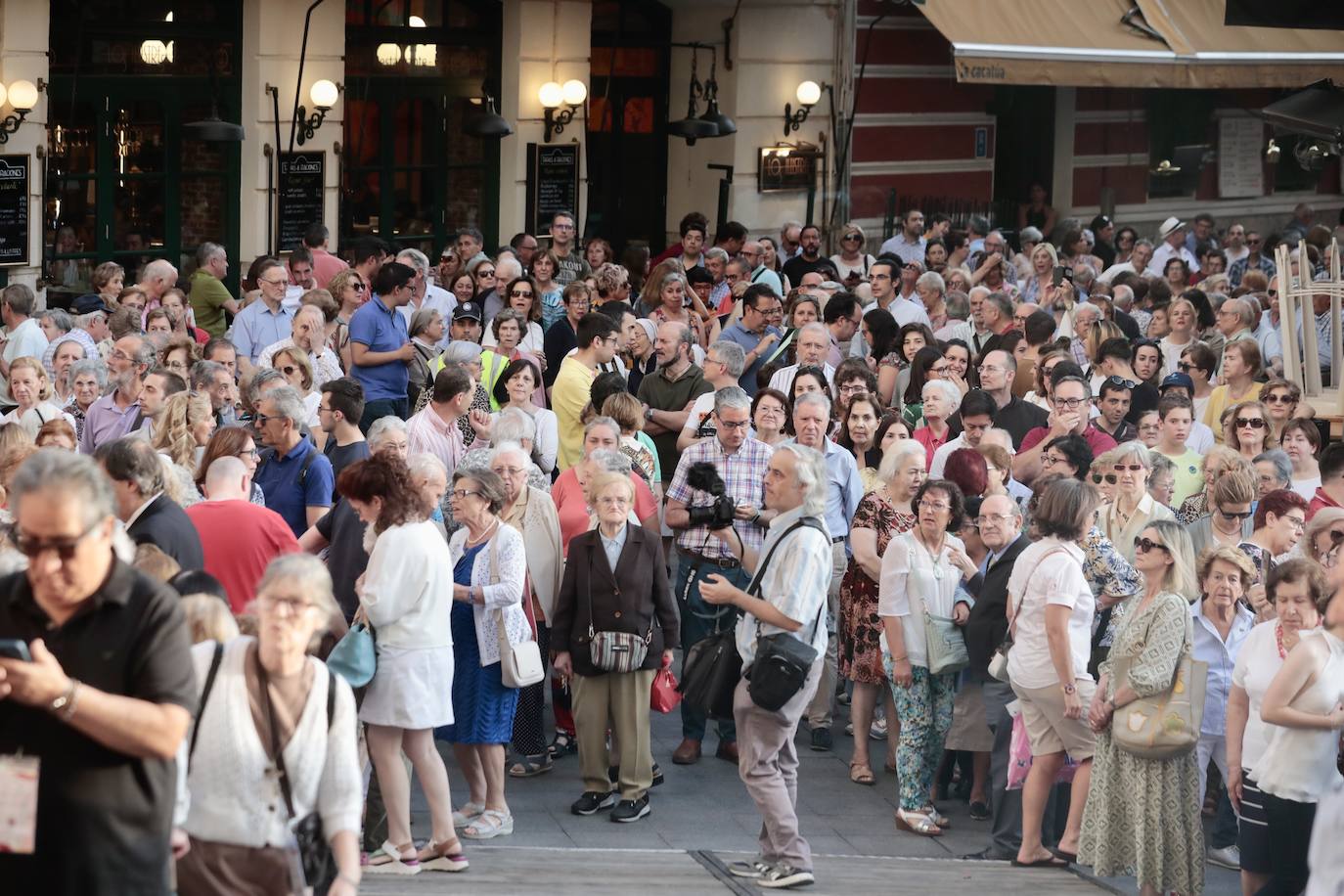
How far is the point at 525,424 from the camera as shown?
897 centimetres

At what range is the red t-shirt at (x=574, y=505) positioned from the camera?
8570 millimetres

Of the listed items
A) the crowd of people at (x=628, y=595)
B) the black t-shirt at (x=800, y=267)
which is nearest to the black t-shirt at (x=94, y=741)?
the crowd of people at (x=628, y=595)

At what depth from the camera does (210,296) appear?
13.6 m

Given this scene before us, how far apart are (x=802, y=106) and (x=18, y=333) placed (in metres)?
10.5

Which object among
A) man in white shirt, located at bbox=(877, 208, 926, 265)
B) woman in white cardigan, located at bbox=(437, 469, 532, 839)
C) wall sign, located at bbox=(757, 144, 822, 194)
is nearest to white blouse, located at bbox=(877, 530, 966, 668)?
woman in white cardigan, located at bbox=(437, 469, 532, 839)

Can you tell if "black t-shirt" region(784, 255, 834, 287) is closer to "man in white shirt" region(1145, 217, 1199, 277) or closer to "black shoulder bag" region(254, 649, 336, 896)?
"man in white shirt" region(1145, 217, 1199, 277)

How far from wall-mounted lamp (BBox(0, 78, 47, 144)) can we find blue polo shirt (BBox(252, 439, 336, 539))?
7.55 metres

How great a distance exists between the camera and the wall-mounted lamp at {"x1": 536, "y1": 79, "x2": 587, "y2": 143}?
731 inches

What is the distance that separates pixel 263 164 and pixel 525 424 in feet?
28.2

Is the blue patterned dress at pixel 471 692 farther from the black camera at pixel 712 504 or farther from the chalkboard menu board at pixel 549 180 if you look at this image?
the chalkboard menu board at pixel 549 180

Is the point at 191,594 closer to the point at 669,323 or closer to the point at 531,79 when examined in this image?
the point at 669,323

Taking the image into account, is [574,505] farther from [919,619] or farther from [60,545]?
[60,545]

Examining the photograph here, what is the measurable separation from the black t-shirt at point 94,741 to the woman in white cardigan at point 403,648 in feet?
8.63

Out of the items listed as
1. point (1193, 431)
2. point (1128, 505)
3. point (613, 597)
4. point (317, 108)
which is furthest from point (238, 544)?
point (317, 108)
